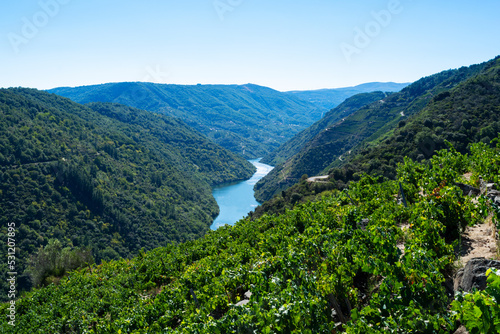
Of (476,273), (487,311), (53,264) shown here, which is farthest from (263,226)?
(53,264)

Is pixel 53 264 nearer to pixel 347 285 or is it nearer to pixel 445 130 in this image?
pixel 347 285

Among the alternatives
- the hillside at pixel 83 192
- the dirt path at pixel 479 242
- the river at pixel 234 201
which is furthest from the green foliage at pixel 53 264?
the river at pixel 234 201

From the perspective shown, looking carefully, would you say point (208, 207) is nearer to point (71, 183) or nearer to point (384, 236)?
point (71, 183)

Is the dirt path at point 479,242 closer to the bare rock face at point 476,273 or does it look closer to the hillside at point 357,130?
the bare rock face at point 476,273

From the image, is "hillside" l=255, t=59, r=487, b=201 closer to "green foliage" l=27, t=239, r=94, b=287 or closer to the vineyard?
"green foliage" l=27, t=239, r=94, b=287

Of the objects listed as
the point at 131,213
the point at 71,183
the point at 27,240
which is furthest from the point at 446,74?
the point at 27,240

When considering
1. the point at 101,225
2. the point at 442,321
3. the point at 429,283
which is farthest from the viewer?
the point at 101,225
